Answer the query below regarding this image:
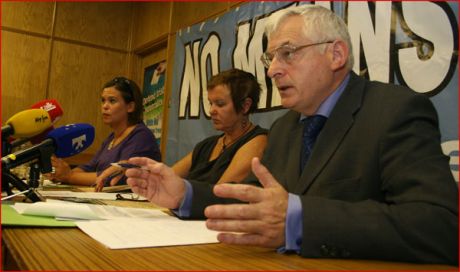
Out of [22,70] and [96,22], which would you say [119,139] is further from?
[96,22]

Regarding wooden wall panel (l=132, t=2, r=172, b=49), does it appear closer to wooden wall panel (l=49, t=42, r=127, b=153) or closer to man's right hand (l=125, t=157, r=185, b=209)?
wooden wall panel (l=49, t=42, r=127, b=153)

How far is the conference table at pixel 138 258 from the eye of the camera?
54cm

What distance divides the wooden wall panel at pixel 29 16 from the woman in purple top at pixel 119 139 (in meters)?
2.07

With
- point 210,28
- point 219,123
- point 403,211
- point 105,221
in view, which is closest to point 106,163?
point 219,123

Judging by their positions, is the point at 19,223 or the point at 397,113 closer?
the point at 19,223

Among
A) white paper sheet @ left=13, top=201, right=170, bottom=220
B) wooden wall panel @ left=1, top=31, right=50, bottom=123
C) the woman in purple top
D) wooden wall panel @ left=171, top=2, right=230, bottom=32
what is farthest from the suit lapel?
wooden wall panel @ left=1, top=31, right=50, bottom=123

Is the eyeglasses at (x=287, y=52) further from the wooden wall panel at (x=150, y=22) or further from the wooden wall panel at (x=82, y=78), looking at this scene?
the wooden wall panel at (x=82, y=78)

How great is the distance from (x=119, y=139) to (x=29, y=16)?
7.81ft

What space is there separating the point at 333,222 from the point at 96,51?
4.14 meters

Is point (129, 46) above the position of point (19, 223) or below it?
above

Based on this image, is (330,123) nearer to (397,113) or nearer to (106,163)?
(397,113)

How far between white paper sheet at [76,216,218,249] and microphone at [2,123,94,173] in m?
0.35

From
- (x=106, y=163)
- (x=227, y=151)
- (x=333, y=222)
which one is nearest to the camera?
(x=333, y=222)

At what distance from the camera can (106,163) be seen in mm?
2271
